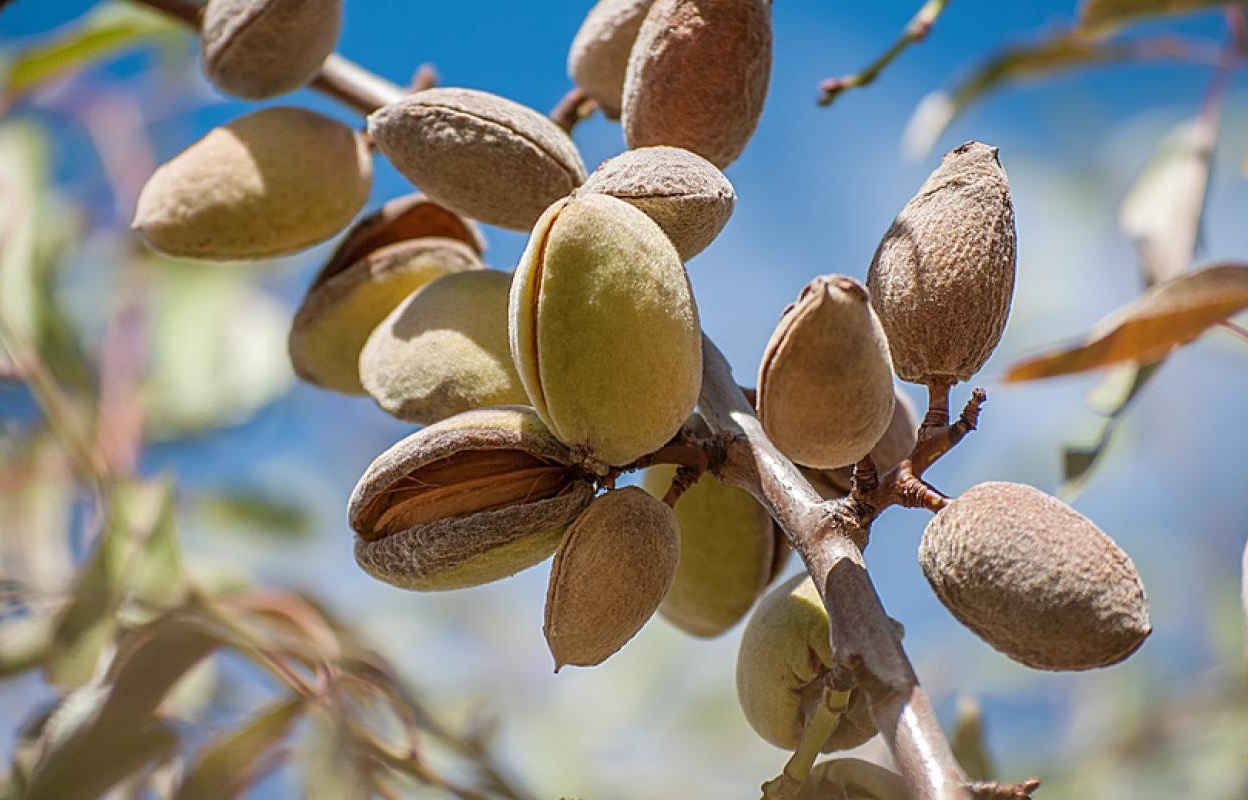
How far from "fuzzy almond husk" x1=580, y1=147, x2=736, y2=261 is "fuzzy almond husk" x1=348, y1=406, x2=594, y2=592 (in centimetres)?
18

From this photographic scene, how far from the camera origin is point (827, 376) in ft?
2.92

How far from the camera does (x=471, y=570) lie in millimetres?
1064

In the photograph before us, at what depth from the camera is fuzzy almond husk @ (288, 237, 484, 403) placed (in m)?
1.35

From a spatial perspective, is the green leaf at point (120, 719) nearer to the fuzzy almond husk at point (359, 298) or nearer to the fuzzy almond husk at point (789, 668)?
the fuzzy almond husk at point (359, 298)

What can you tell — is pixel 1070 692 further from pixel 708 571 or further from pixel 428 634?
pixel 708 571

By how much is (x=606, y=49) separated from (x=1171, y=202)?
869 mm

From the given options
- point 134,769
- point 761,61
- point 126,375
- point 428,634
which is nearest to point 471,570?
point 134,769

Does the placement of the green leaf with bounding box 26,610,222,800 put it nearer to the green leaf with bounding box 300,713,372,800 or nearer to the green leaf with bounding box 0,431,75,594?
the green leaf with bounding box 300,713,372,800

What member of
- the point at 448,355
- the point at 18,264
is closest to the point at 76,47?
the point at 18,264

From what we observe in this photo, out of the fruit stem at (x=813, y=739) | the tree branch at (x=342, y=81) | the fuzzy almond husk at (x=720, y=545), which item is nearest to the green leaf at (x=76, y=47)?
the tree branch at (x=342, y=81)

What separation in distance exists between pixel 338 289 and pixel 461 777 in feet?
1.80

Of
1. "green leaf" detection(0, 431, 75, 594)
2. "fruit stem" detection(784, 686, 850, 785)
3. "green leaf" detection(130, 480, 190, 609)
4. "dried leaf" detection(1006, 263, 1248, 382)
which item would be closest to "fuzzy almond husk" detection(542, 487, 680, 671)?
"fruit stem" detection(784, 686, 850, 785)

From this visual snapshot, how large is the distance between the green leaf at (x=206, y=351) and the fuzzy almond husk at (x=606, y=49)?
1448 millimetres

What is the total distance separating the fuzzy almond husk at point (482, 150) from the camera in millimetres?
1144
